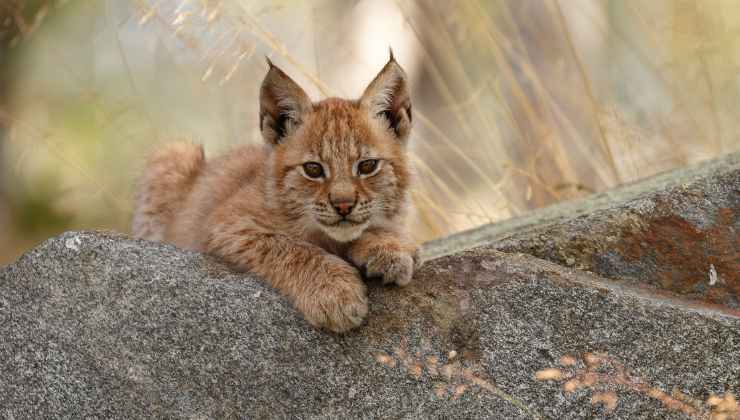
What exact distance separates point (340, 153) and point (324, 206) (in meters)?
0.25

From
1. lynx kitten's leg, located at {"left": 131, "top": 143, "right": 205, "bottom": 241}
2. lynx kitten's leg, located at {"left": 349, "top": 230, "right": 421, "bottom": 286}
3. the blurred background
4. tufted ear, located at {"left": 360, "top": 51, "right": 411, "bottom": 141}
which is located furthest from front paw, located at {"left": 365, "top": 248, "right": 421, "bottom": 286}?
the blurred background

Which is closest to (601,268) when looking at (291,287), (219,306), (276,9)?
(291,287)

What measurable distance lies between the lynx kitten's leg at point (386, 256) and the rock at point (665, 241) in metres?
0.47

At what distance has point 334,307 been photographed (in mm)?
3381

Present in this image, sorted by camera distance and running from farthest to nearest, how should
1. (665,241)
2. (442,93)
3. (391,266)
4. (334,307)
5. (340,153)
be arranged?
(442,93) < (665,241) < (340,153) < (391,266) < (334,307)

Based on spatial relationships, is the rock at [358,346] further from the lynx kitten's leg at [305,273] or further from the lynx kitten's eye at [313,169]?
the lynx kitten's eye at [313,169]

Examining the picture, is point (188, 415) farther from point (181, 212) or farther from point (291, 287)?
point (181, 212)

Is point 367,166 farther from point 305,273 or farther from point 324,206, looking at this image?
point 305,273

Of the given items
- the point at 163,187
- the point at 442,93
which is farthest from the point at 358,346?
the point at 442,93

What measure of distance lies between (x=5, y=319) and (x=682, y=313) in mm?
2635

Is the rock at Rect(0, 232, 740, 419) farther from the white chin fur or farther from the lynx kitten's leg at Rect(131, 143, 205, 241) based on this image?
the lynx kitten's leg at Rect(131, 143, 205, 241)

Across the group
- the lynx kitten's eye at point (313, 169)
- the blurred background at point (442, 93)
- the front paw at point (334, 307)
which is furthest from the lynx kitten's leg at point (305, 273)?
the blurred background at point (442, 93)

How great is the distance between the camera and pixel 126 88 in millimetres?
6906

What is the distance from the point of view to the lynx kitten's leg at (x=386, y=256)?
357cm
